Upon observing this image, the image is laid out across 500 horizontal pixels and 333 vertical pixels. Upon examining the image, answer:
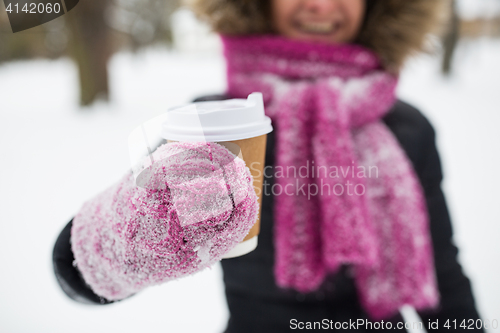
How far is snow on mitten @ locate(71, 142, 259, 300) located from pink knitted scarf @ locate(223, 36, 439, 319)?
0.28m

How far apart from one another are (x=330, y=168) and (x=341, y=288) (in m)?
0.32

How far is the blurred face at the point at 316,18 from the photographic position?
1.98 ft

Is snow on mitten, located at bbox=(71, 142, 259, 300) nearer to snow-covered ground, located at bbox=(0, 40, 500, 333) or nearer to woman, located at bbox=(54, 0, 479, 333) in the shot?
snow-covered ground, located at bbox=(0, 40, 500, 333)

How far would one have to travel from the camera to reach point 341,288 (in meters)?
0.67

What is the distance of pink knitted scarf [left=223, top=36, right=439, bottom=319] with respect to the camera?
54cm

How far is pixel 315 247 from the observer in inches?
22.8

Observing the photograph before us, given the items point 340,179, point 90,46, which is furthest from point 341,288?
point 90,46

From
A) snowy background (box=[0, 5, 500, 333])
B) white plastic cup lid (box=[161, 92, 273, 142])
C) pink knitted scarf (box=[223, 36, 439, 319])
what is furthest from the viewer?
pink knitted scarf (box=[223, 36, 439, 319])

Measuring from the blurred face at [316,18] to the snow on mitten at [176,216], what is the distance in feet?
1.65

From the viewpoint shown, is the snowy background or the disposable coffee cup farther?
the snowy background


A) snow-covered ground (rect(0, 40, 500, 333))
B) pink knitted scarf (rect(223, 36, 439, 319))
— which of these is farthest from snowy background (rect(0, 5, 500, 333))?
pink knitted scarf (rect(223, 36, 439, 319))

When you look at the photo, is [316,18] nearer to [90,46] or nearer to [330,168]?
[330,168]

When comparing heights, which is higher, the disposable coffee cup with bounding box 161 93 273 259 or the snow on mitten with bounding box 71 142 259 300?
the disposable coffee cup with bounding box 161 93 273 259

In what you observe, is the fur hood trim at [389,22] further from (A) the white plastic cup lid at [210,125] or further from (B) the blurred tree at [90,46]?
(A) the white plastic cup lid at [210,125]
